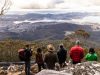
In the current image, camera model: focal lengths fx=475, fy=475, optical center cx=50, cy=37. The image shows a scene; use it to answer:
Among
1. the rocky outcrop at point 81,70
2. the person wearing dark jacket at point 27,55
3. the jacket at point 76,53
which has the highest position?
the rocky outcrop at point 81,70

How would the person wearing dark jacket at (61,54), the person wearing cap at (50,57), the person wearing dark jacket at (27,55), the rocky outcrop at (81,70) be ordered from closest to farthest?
the rocky outcrop at (81,70) → the person wearing cap at (50,57) → the person wearing dark jacket at (61,54) → the person wearing dark jacket at (27,55)

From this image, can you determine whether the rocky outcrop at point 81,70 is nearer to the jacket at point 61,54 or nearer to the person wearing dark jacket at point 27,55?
the jacket at point 61,54

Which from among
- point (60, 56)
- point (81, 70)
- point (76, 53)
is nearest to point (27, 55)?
point (60, 56)

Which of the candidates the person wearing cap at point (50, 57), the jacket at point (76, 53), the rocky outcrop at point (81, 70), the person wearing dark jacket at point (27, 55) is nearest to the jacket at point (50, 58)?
the person wearing cap at point (50, 57)

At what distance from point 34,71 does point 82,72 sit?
7.99m

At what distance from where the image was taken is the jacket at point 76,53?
1481 cm

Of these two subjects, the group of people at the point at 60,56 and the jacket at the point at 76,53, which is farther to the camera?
the jacket at the point at 76,53

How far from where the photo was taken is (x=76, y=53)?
1489cm

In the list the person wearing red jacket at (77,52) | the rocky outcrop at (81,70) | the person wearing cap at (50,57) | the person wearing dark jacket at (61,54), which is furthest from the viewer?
the person wearing dark jacket at (61,54)

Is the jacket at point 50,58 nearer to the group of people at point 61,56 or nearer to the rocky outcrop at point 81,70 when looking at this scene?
the group of people at point 61,56

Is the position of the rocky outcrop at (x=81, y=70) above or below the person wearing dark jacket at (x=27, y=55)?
above

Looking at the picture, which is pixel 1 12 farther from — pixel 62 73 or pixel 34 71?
pixel 62 73

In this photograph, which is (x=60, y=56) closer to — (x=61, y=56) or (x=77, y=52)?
(x=61, y=56)

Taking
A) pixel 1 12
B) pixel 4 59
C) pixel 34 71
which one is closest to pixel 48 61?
pixel 34 71
